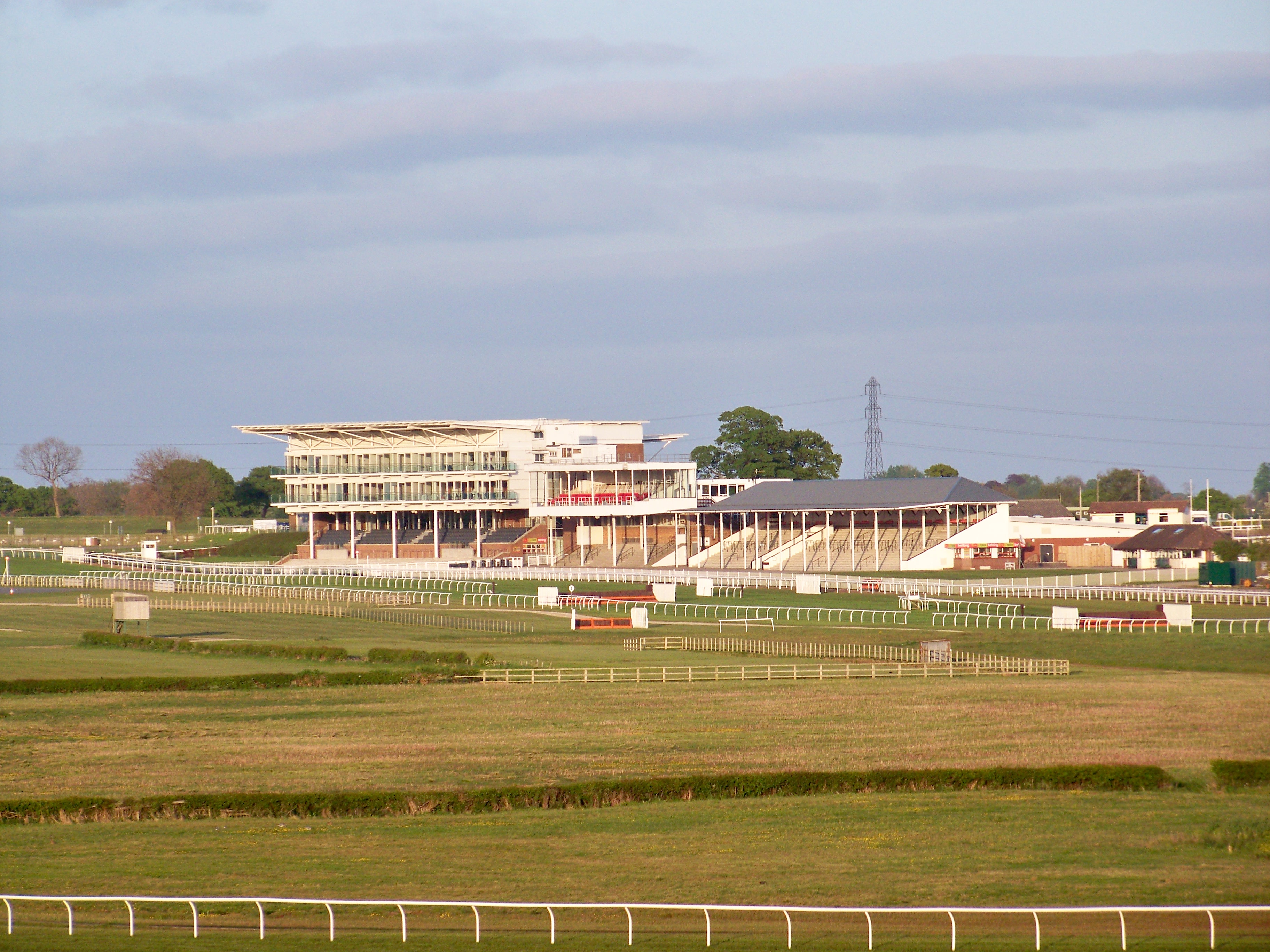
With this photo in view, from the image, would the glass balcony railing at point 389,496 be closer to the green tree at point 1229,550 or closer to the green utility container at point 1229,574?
the green tree at point 1229,550

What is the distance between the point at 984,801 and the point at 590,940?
9.89 meters

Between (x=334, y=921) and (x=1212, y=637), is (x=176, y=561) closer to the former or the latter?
(x=1212, y=637)

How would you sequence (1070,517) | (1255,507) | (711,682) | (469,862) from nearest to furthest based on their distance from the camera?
(469,862), (711,682), (1070,517), (1255,507)

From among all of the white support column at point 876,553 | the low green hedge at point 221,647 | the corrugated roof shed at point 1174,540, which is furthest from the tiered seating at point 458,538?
the low green hedge at point 221,647

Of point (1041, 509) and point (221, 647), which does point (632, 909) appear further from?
point (1041, 509)

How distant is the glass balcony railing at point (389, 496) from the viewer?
340 ft

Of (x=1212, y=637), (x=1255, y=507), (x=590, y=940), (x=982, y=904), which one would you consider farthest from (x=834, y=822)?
(x=1255, y=507)

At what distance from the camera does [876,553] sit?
85062 millimetres

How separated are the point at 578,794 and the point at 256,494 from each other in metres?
135

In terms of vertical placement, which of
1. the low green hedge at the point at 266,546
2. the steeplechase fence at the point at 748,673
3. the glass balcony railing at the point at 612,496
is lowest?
the steeplechase fence at the point at 748,673

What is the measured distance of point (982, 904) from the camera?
17016 mm

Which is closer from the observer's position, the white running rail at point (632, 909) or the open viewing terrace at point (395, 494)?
the white running rail at point (632, 909)

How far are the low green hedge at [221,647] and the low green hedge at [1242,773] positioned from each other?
28130 mm

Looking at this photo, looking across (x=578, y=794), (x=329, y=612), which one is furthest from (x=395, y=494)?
(x=578, y=794)
